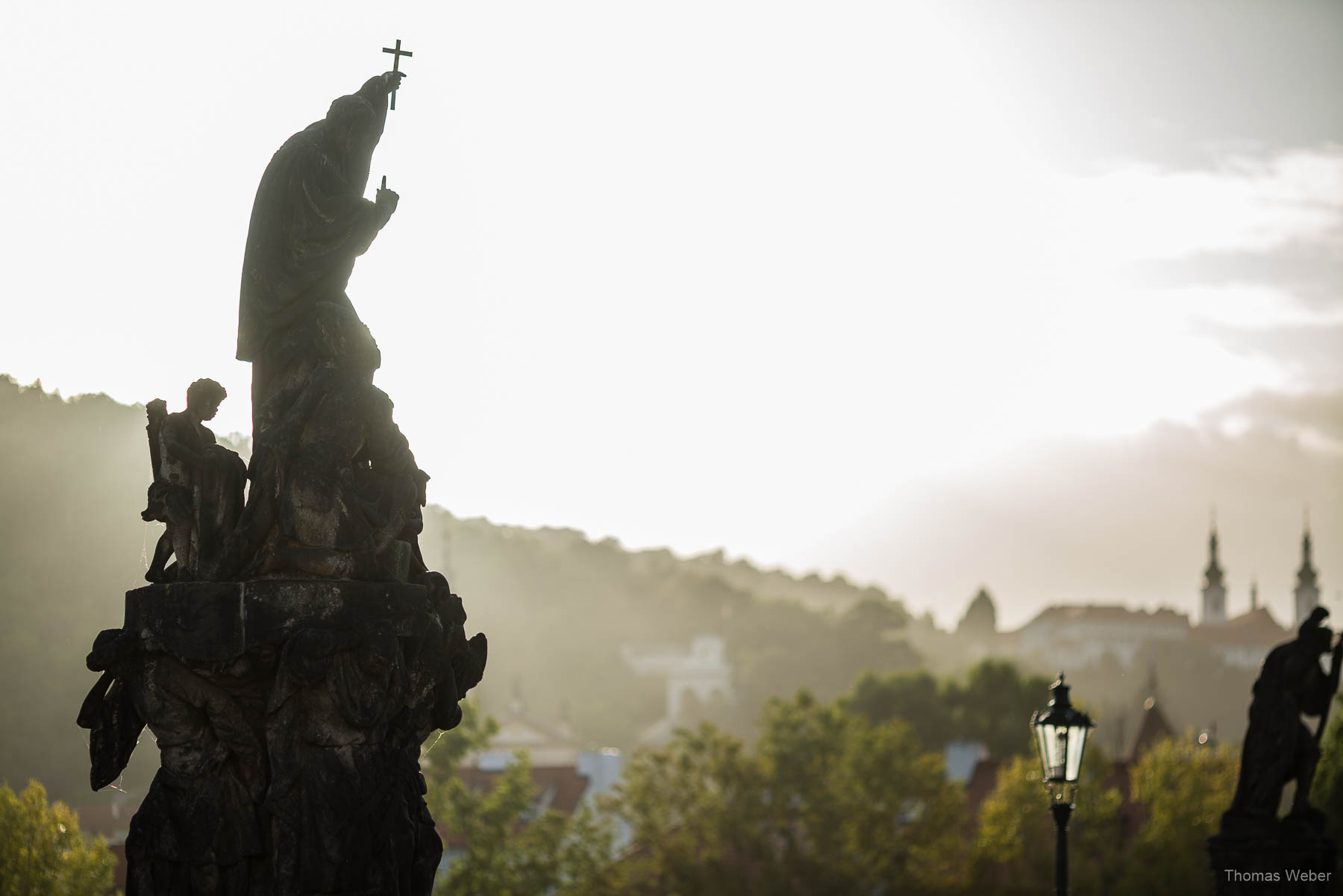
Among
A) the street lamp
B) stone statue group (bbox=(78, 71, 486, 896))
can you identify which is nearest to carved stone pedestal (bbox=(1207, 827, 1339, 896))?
the street lamp

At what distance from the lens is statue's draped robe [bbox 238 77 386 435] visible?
7.30 meters

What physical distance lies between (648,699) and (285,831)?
435ft

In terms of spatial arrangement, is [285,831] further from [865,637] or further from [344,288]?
[865,637]

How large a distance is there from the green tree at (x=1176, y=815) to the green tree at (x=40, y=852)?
78.4 ft

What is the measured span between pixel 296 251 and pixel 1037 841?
40272 mm

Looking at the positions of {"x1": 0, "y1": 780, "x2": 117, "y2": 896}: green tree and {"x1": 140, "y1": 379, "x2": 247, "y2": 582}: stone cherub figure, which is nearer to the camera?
{"x1": 140, "y1": 379, "x2": 247, "y2": 582}: stone cherub figure

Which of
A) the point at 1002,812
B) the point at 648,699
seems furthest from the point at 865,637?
the point at 1002,812

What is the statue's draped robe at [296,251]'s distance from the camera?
7297 millimetres

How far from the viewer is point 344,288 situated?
24.5ft

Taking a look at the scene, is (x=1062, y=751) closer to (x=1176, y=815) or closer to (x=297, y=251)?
(x=297, y=251)

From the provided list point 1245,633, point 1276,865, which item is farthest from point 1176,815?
point 1245,633

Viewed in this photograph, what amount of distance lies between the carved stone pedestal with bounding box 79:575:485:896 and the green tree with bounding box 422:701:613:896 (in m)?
32.6

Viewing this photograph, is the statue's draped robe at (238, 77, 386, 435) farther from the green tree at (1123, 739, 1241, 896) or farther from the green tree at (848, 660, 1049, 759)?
the green tree at (848, 660, 1049, 759)

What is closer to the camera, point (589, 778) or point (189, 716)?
point (189, 716)
